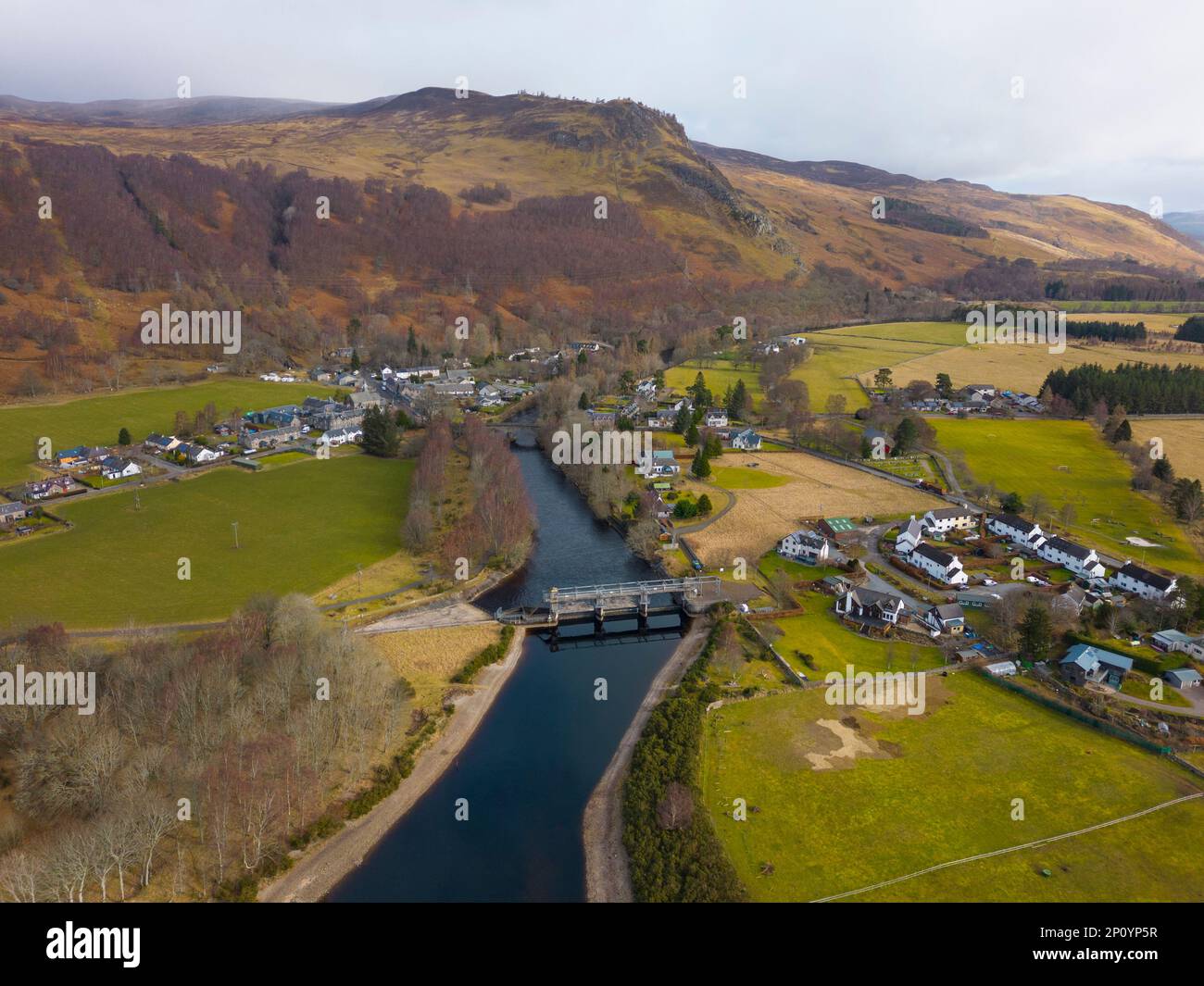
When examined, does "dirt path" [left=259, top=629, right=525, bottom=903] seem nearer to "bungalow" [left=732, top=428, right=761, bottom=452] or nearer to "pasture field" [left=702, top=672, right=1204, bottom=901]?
"pasture field" [left=702, top=672, right=1204, bottom=901]

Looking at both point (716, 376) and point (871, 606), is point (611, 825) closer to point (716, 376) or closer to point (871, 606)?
point (871, 606)

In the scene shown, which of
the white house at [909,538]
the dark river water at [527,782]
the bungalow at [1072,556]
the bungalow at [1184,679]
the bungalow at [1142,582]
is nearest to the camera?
the dark river water at [527,782]

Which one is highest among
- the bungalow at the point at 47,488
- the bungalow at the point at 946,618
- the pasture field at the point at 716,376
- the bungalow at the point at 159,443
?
the pasture field at the point at 716,376

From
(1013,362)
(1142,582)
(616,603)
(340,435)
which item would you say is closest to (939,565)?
(1142,582)

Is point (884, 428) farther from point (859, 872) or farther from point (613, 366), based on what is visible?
point (859, 872)

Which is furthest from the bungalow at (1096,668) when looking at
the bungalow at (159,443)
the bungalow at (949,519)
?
the bungalow at (159,443)

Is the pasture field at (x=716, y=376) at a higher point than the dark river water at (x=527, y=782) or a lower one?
higher

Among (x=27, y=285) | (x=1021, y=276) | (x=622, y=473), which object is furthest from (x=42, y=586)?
(x=1021, y=276)

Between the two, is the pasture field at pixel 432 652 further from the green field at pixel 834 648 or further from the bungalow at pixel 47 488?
the bungalow at pixel 47 488
